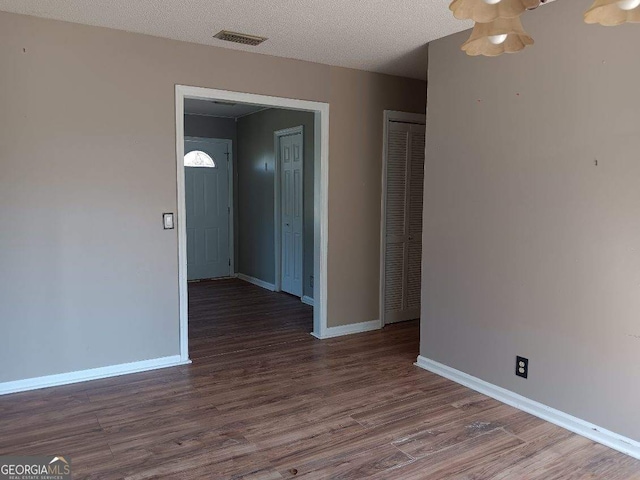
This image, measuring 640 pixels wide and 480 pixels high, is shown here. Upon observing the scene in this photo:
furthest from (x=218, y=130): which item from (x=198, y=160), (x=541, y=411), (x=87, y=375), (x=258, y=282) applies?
(x=541, y=411)

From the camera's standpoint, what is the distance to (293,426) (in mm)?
2838

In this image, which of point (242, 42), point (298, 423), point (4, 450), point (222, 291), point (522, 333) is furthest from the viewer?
point (222, 291)

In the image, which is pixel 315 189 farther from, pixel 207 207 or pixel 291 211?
pixel 207 207

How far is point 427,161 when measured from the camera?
12.2ft

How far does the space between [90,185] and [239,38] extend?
1.47 metres

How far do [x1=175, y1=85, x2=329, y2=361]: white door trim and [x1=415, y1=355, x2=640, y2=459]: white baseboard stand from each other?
3.86 feet

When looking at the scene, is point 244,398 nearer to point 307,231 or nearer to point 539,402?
point 539,402

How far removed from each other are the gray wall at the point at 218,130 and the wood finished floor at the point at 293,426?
371 centimetres

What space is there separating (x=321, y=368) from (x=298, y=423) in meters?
0.91

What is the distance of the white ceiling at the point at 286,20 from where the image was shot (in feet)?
9.61

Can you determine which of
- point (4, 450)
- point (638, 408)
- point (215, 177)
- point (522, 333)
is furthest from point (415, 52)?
point (215, 177)

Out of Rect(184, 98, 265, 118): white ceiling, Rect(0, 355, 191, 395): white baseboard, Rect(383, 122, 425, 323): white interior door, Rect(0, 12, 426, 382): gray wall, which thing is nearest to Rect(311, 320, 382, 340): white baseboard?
Rect(383, 122, 425, 323): white interior door

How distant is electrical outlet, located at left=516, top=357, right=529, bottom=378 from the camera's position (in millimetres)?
3055

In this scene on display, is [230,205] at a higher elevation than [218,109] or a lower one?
lower
